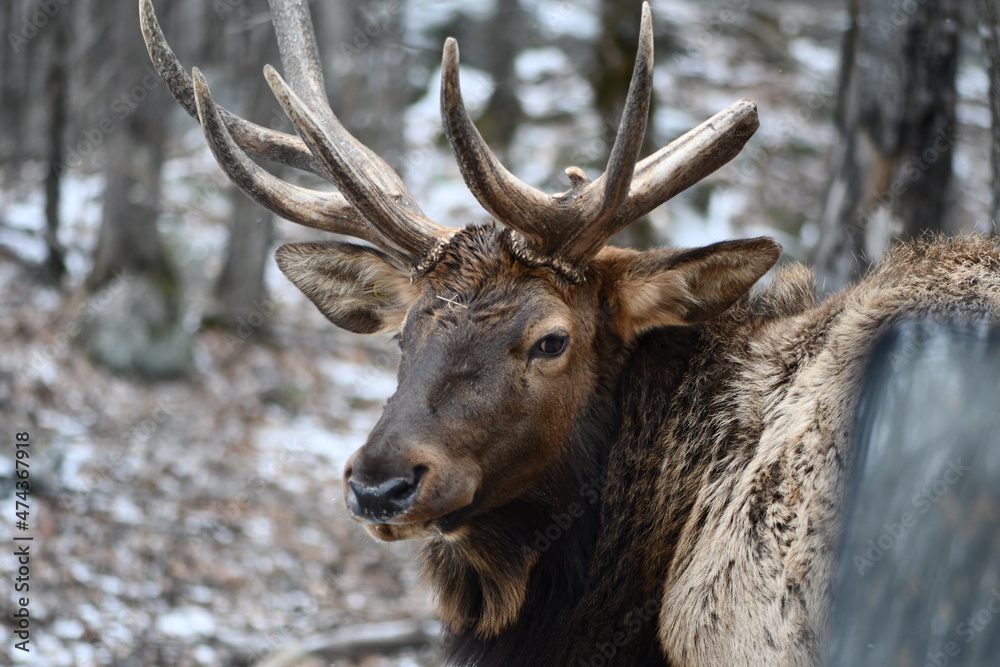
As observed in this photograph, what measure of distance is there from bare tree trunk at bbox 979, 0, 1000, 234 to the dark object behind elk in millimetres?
3313

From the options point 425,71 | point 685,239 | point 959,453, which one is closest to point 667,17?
point 425,71

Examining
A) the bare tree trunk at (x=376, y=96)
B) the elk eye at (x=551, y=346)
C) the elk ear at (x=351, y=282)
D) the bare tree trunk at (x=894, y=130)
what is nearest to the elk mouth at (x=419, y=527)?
the elk eye at (x=551, y=346)

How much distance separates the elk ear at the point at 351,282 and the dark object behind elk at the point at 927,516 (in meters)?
2.53

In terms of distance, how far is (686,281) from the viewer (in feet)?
12.9

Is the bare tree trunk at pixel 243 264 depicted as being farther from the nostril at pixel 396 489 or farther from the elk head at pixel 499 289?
the nostril at pixel 396 489

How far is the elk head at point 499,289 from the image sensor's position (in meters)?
3.43

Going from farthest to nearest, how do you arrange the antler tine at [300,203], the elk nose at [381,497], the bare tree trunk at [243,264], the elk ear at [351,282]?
the bare tree trunk at [243,264]
the elk ear at [351,282]
the antler tine at [300,203]
the elk nose at [381,497]

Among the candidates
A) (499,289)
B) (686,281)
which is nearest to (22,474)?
(499,289)

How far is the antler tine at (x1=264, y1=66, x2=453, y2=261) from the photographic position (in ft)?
12.1

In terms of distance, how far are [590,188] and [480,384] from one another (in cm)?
99

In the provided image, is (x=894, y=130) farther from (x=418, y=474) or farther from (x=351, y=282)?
(x=418, y=474)

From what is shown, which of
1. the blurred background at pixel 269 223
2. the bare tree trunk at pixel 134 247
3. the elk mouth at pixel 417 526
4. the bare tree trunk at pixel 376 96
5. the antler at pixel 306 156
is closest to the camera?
the elk mouth at pixel 417 526

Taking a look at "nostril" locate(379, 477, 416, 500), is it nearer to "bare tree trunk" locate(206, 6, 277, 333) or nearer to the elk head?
the elk head

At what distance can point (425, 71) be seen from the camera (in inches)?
807
